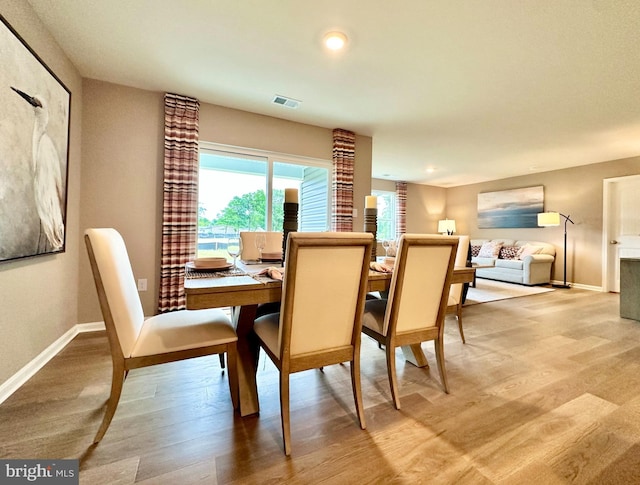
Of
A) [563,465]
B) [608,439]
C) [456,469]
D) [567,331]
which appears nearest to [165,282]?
[456,469]

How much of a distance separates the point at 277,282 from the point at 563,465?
1487mm

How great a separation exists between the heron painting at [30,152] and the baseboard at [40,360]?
732 mm

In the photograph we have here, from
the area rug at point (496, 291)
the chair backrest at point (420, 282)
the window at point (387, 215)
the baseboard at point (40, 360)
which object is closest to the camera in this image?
the chair backrest at point (420, 282)

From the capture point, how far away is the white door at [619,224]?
478cm

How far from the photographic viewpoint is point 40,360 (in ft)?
6.51

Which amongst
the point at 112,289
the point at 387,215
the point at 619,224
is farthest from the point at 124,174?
the point at 619,224

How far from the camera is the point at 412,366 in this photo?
84.7 inches

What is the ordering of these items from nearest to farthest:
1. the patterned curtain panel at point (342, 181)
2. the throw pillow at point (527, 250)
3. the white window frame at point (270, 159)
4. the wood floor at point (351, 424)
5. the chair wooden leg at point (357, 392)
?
1. the wood floor at point (351, 424)
2. the chair wooden leg at point (357, 392)
3. the white window frame at point (270, 159)
4. the patterned curtain panel at point (342, 181)
5. the throw pillow at point (527, 250)

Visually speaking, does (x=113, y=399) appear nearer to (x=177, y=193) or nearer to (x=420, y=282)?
(x=420, y=282)

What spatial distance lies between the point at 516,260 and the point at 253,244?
5.66 metres

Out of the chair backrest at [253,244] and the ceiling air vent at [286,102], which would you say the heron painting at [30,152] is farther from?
the ceiling air vent at [286,102]

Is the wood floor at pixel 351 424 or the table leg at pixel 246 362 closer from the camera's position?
the wood floor at pixel 351 424

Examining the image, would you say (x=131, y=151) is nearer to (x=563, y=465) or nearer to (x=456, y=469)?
(x=456, y=469)

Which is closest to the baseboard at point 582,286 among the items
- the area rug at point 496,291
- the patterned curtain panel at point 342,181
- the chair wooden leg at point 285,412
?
the area rug at point 496,291
